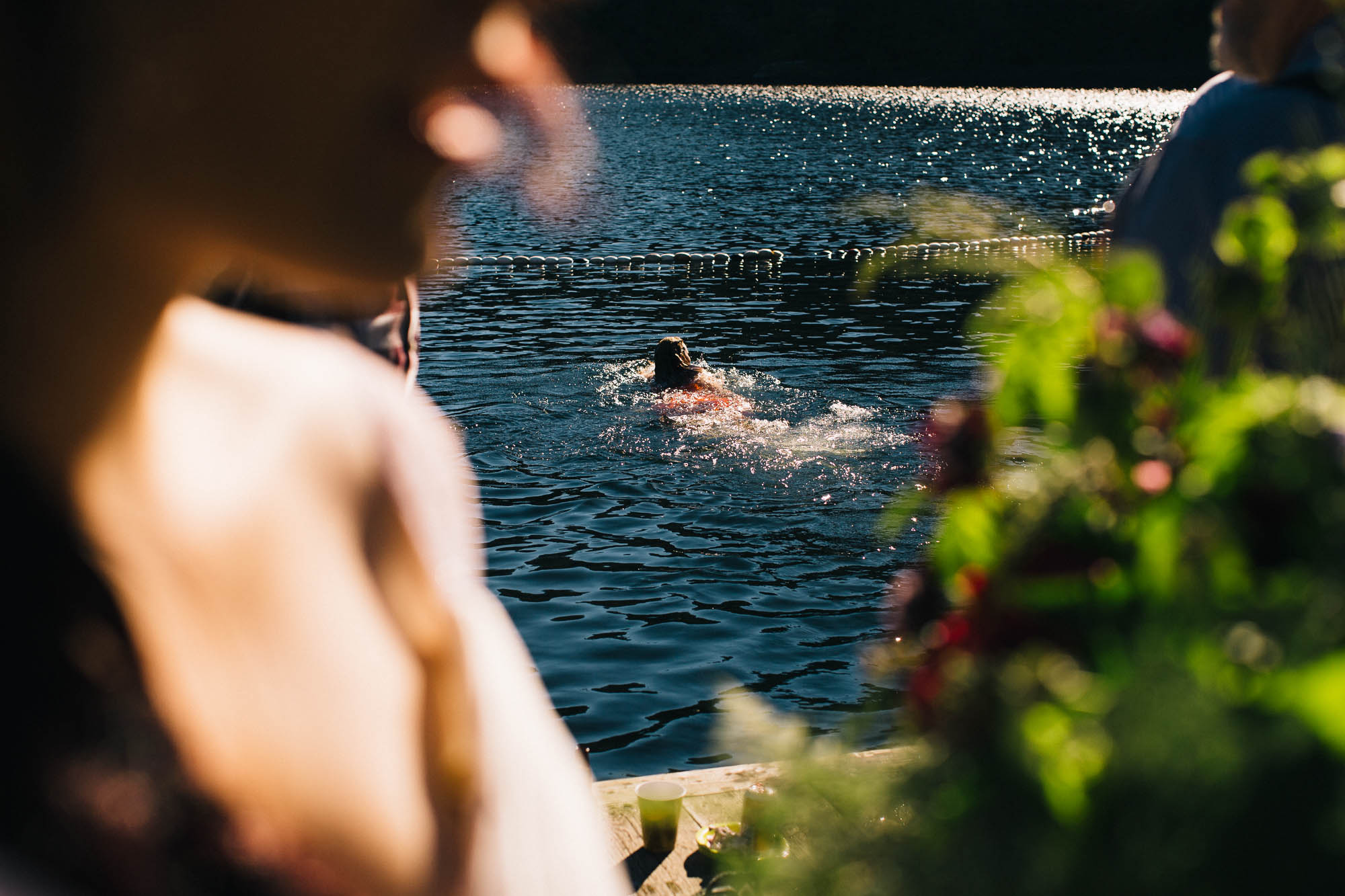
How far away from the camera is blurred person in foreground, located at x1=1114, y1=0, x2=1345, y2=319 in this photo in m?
2.48

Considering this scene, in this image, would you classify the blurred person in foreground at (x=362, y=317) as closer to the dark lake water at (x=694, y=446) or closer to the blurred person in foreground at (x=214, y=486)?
the dark lake water at (x=694, y=446)

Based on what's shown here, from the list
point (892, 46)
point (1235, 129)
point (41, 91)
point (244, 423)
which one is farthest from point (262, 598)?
point (892, 46)

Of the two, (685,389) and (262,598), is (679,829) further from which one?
(685,389)

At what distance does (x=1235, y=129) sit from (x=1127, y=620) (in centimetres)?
211

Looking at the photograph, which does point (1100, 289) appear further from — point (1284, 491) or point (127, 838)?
point (127, 838)

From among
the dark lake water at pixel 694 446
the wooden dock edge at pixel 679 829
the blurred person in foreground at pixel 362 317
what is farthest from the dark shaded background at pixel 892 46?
the blurred person in foreground at pixel 362 317

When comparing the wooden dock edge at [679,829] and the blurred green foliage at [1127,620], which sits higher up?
the blurred green foliage at [1127,620]

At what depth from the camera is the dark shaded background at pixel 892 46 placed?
318ft

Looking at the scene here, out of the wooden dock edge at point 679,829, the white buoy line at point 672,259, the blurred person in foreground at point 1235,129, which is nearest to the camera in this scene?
the blurred person in foreground at point 1235,129

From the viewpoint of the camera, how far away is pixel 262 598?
3.10ft

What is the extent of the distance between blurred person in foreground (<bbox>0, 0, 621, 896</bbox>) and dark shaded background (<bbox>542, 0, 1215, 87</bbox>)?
3841 inches

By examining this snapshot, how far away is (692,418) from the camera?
1380 cm

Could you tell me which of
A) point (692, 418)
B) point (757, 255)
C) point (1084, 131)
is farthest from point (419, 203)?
point (1084, 131)

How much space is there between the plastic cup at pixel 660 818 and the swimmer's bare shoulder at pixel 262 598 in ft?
10.6
